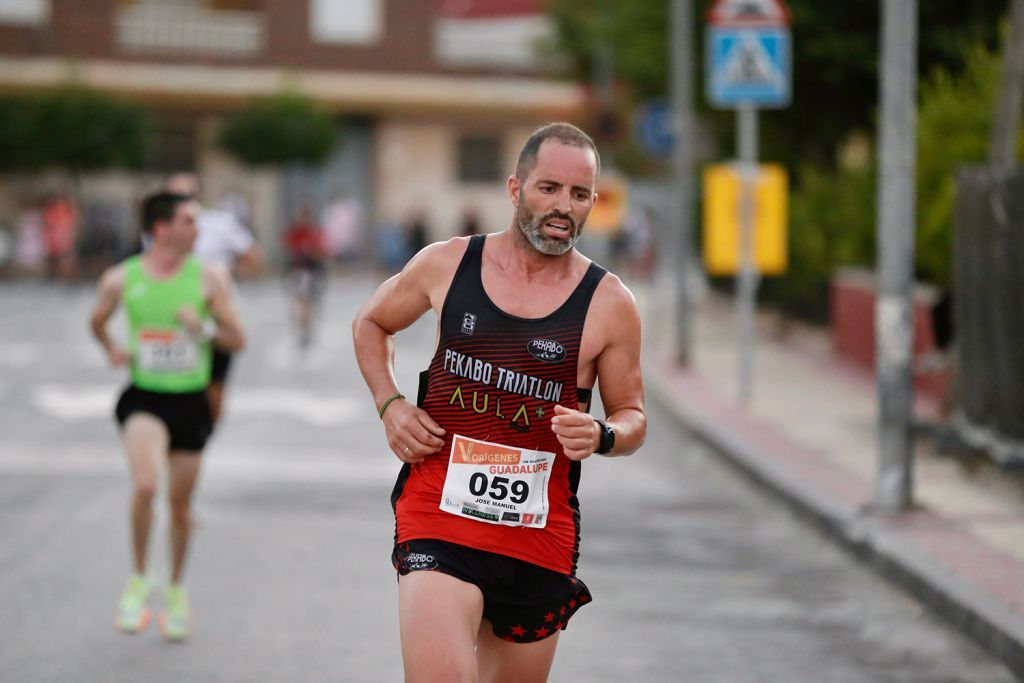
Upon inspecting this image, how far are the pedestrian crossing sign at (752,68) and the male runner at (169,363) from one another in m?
8.95

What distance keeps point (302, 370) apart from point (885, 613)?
511 inches

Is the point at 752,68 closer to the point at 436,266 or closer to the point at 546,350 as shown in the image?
the point at 436,266

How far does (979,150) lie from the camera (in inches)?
607

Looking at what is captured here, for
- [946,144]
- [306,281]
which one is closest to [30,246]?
[306,281]

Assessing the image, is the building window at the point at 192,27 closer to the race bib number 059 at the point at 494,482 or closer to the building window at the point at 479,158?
the building window at the point at 479,158

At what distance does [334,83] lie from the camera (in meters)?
51.8

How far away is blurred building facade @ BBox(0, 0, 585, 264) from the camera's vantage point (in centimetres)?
4962

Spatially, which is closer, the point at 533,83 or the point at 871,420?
the point at 871,420

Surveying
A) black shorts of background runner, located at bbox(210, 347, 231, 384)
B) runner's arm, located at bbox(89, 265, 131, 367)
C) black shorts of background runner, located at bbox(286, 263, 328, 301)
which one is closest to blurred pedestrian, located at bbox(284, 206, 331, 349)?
black shorts of background runner, located at bbox(286, 263, 328, 301)

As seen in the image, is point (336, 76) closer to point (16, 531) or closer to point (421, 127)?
point (421, 127)

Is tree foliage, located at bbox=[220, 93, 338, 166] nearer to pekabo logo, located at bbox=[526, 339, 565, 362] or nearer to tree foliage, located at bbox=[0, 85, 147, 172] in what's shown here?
tree foliage, located at bbox=[0, 85, 147, 172]

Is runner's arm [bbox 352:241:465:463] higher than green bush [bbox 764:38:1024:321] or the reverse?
higher

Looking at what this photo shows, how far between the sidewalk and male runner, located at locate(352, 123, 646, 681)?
3.07 m

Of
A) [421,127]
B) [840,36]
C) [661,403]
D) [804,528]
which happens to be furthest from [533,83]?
[804,528]
